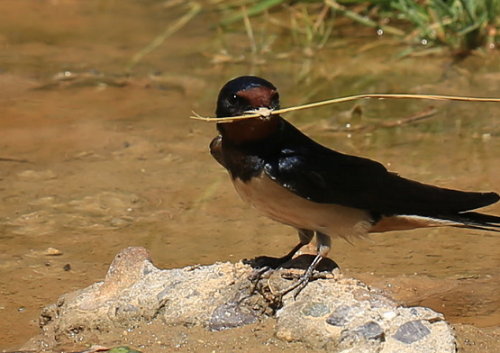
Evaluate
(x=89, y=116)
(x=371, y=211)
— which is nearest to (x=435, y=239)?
(x=371, y=211)

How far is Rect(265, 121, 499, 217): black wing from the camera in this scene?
118 inches

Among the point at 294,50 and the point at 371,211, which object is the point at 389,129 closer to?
the point at 294,50

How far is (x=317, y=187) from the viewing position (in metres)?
3.05

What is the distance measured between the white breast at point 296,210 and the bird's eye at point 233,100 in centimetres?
23

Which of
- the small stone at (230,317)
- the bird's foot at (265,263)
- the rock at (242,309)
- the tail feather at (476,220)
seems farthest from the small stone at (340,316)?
the tail feather at (476,220)

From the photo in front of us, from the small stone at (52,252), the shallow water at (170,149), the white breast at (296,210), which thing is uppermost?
the white breast at (296,210)

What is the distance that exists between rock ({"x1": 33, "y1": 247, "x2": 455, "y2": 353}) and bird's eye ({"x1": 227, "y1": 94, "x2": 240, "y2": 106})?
1.70 feet

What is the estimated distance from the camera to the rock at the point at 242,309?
2.61 m

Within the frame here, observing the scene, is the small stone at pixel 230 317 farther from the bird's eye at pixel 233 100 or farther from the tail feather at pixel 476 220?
the tail feather at pixel 476 220

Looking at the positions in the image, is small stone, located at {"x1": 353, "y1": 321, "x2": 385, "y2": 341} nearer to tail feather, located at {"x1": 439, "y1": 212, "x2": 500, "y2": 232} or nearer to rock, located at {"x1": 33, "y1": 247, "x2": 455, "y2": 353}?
rock, located at {"x1": 33, "y1": 247, "x2": 455, "y2": 353}

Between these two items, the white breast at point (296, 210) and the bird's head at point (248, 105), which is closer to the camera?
the bird's head at point (248, 105)

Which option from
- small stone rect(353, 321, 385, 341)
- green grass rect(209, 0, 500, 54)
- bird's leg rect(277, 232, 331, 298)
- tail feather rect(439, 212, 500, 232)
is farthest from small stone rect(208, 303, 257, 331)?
green grass rect(209, 0, 500, 54)

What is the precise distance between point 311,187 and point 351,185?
8.0 inches

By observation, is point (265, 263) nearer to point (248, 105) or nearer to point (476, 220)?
point (248, 105)
